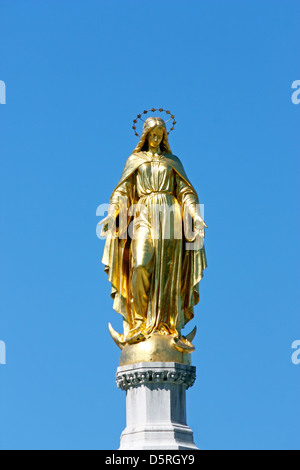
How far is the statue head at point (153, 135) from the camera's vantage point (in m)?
34.8

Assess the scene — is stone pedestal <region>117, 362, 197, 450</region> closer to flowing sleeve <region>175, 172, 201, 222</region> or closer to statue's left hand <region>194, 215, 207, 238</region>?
statue's left hand <region>194, 215, 207, 238</region>

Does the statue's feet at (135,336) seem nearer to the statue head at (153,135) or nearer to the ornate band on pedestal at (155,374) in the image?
the ornate band on pedestal at (155,374)

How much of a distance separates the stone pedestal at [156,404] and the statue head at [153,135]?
5.09m

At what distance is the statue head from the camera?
1372 inches

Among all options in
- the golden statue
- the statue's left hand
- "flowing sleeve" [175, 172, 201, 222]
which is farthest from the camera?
"flowing sleeve" [175, 172, 201, 222]

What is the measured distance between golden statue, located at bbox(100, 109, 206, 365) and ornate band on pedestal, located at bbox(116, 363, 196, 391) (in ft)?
0.68

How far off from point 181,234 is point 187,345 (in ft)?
8.11

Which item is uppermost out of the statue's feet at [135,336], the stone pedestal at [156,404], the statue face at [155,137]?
the statue face at [155,137]

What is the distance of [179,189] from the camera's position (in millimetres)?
35000

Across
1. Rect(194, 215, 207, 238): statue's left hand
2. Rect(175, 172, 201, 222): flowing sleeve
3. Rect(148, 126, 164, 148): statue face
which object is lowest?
Rect(194, 215, 207, 238): statue's left hand

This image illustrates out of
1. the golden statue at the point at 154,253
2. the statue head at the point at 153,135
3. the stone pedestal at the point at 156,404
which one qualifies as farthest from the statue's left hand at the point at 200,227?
the stone pedestal at the point at 156,404

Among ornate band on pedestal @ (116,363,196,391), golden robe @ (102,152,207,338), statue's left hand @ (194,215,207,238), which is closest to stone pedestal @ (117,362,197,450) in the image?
ornate band on pedestal @ (116,363,196,391)
